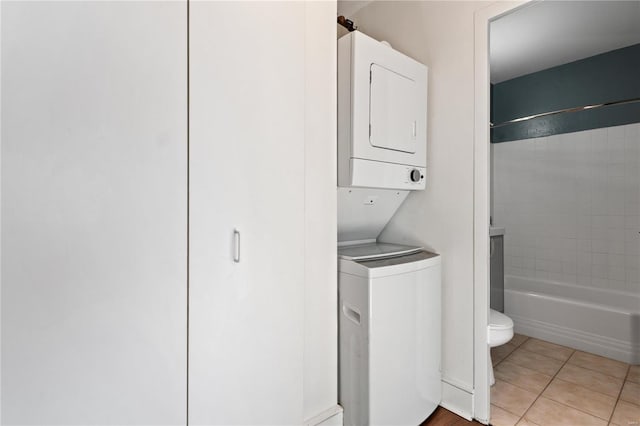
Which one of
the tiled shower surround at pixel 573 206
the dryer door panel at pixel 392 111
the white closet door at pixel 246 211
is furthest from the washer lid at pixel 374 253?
the tiled shower surround at pixel 573 206

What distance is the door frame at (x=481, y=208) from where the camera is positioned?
5.86 feet

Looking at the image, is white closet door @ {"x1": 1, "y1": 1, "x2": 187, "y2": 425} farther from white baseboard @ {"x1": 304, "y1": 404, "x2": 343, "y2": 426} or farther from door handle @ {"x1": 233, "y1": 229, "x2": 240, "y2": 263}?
white baseboard @ {"x1": 304, "y1": 404, "x2": 343, "y2": 426}

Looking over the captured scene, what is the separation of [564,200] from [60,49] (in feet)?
12.5

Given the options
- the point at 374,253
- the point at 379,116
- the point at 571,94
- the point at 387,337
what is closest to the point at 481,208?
the point at 374,253

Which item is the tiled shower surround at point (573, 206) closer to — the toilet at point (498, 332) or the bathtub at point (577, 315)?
the bathtub at point (577, 315)

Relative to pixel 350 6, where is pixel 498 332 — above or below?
below

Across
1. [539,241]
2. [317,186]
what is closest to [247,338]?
[317,186]

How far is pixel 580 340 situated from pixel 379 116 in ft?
8.61

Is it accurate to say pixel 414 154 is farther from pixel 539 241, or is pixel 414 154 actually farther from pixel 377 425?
pixel 539 241

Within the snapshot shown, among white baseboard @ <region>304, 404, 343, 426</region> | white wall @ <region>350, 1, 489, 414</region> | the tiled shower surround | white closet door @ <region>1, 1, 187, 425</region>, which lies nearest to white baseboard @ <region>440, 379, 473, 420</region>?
white wall @ <region>350, 1, 489, 414</region>

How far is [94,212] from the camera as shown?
893 mm

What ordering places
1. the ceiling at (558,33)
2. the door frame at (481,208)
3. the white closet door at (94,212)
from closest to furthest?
the white closet door at (94,212) < the door frame at (481,208) < the ceiling at (558,33)

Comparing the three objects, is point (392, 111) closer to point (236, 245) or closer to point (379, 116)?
point (379, 116)

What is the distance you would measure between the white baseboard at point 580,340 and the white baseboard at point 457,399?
150 cm
